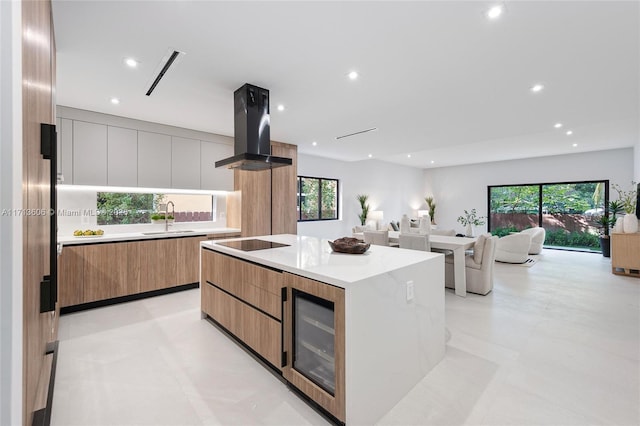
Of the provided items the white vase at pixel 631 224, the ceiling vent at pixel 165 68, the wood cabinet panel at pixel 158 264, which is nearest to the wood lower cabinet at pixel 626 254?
the white vase at pixel 631 224

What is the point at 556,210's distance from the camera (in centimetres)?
835

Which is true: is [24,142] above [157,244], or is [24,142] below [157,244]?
above

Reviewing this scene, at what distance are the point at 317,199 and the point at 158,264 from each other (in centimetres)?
439

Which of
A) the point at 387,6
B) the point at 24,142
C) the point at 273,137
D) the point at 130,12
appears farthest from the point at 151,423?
the point at 273,137

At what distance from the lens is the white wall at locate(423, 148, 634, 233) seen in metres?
7.32

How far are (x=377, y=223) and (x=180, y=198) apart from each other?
5.19 metres

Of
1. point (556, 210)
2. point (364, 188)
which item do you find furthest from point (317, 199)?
point (556, 210)

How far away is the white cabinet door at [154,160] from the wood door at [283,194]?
1769mm

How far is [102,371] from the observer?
89.0 inches

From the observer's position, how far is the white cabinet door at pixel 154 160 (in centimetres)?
417

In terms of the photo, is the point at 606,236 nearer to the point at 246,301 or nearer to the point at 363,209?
the point at 363,209

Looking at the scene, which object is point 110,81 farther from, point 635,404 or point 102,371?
point 635,404

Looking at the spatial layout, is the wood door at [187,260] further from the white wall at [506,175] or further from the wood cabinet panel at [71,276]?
the white wall at [506,175]

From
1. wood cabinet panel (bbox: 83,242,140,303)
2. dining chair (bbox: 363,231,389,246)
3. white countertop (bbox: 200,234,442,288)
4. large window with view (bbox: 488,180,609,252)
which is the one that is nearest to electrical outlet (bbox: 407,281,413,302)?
white countertop (bbox: 200,234,442,288)
